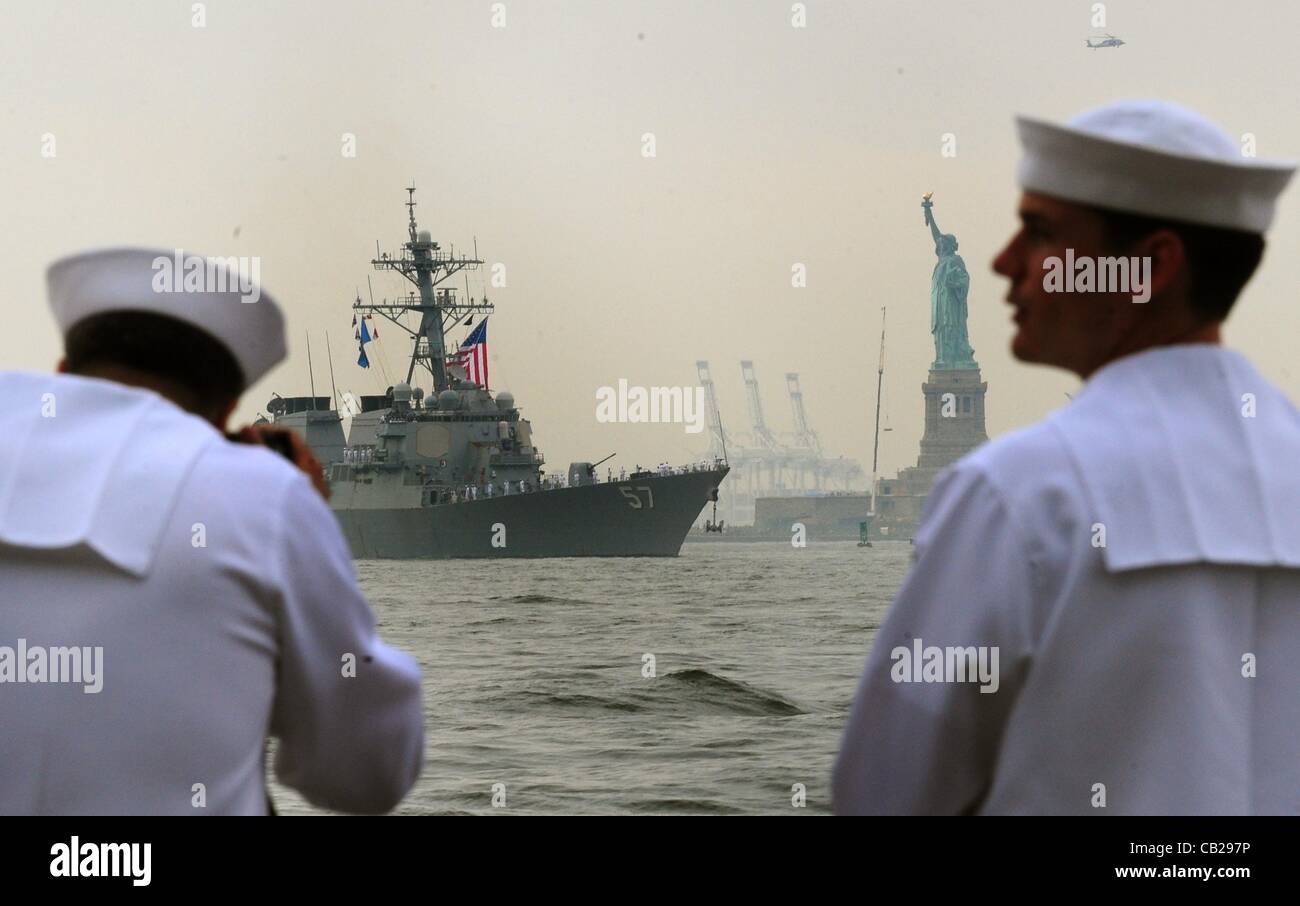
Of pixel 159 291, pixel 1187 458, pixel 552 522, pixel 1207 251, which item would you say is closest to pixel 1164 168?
pixel 1207 251

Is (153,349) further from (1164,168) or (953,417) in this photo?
(953,417)

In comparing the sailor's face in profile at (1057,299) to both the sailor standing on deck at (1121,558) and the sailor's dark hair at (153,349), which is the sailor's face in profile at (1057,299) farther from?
the sailor's dark hair at (153,349)

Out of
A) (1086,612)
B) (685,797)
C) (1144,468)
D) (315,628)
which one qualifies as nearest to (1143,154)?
(1144,468)

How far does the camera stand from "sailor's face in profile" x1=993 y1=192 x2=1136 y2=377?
1396mm

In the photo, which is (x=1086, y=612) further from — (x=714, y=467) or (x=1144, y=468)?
(x=714, y=467)

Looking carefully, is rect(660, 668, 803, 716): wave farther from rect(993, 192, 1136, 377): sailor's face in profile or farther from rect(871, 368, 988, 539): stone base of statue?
rect(871, 368, 988, 539): stone base of statue

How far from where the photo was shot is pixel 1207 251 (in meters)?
1.38

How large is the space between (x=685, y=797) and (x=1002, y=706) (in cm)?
994

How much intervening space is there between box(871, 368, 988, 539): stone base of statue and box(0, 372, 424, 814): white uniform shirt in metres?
110

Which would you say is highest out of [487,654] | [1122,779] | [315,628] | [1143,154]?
[1143,154]

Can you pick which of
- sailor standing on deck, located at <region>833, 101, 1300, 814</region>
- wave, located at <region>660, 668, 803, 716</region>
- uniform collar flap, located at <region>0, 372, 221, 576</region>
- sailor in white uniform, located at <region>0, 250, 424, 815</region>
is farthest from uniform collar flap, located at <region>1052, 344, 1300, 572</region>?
wave, located at <region>660, 668, 803, 716</region>

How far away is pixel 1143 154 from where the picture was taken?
1.34 meters

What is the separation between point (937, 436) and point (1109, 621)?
115543 mm
